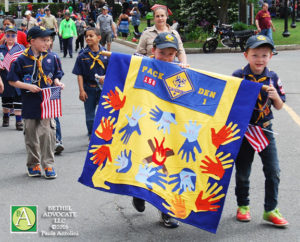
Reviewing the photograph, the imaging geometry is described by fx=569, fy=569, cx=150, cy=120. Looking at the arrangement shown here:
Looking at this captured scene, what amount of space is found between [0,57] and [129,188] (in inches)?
237

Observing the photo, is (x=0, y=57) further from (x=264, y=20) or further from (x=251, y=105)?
(x=264, y=20)

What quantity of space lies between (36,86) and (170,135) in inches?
92.4

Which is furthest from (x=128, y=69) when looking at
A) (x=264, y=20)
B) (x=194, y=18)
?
(x=194, y=18)

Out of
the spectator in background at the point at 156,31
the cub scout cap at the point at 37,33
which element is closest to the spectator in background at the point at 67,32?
the spectator in background at the point at 156,31

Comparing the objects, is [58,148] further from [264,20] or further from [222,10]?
[222,10]

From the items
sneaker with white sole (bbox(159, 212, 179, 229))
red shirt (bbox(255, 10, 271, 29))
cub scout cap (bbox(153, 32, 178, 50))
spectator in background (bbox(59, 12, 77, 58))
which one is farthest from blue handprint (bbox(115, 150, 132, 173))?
spectator in background (bbox(59, 12, 77, 58))

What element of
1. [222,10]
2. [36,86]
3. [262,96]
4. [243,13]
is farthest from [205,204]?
[243,13]

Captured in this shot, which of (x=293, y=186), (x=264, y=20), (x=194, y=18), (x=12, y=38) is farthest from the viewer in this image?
(x=194, y=18)

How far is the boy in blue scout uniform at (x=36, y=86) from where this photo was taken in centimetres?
664

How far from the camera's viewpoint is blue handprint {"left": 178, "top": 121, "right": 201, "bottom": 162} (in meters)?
4.82

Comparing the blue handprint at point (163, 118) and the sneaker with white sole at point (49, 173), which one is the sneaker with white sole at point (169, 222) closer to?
the blue handprint at point (163, 118)

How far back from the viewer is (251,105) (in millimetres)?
4781

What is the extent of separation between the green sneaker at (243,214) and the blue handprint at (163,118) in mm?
1074

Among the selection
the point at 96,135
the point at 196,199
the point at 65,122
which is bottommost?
the point at 65,122
